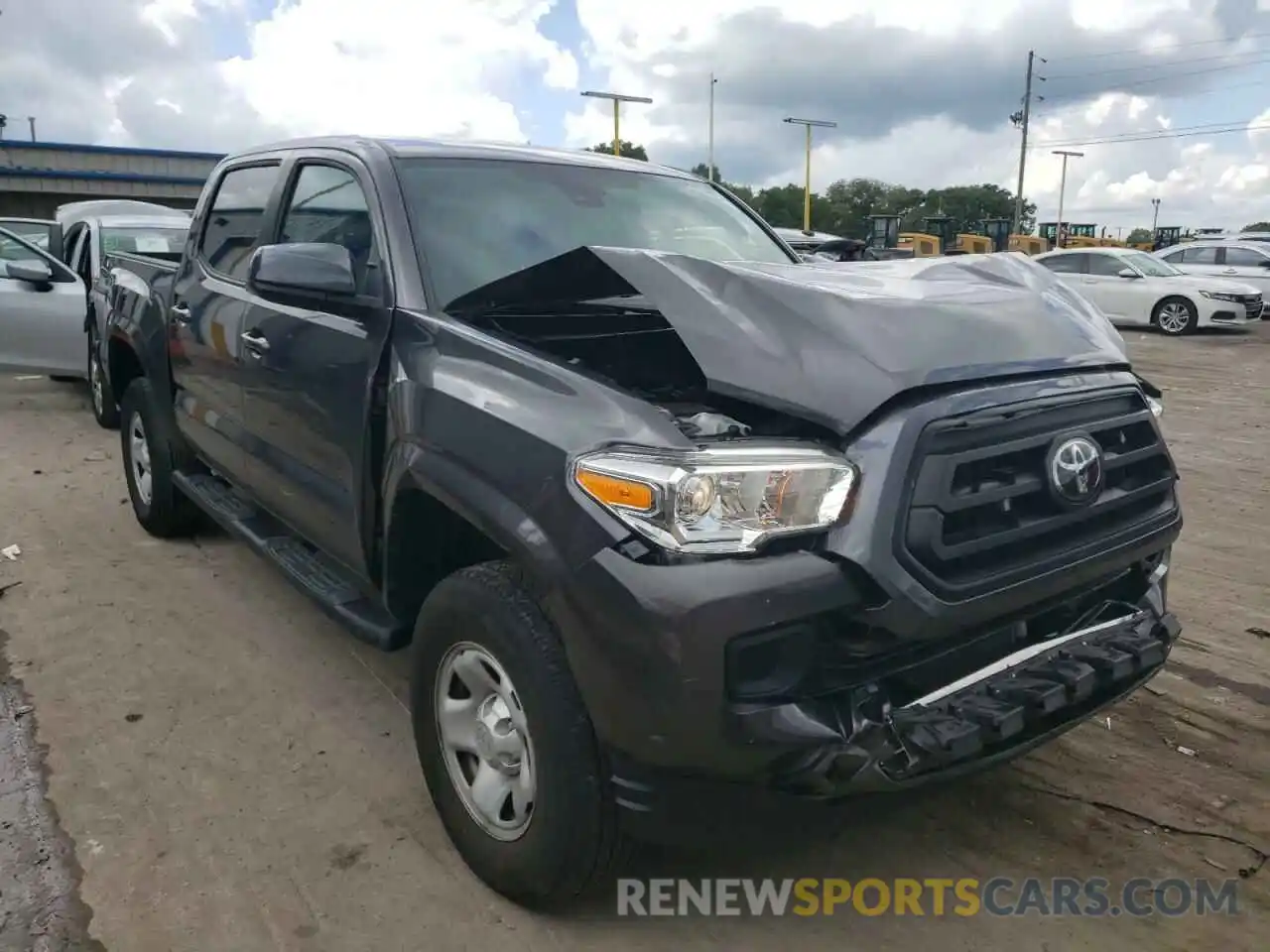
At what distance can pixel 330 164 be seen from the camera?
357 cm

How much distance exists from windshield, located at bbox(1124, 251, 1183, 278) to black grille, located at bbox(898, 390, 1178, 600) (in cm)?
1766

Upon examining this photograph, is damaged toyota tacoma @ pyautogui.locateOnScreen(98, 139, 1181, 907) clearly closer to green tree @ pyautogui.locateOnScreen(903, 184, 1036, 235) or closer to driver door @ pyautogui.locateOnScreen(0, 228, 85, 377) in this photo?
driver door @ pyautogui.locateOnScreen(0, 228, 85, 377)

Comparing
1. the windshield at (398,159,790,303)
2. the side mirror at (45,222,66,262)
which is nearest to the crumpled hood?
the windshield at (398,159,790,303)

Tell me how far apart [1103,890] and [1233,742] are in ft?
3.43

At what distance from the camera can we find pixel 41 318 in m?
8.88

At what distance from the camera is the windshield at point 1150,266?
18094 millimetres

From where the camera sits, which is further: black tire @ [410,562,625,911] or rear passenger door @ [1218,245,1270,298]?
rear passenger door @ [1218,245,1270,298]

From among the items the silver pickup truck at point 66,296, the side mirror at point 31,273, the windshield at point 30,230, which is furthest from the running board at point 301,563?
the windshield at point 30,230

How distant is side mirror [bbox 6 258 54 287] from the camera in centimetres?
859

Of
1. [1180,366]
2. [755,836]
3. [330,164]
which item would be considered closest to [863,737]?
[755,836]

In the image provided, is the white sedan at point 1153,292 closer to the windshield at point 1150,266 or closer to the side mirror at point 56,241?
the windshield at point 1150,266

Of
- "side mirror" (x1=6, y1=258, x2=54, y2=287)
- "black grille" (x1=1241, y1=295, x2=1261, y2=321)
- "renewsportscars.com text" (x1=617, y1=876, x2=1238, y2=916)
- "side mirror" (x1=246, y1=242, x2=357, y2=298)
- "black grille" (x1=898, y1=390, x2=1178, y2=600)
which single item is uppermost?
"side mirror" (x1=246, y1=242, x2=357, y2=298)

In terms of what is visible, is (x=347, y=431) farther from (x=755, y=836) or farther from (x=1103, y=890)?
(x=1103, y=890)

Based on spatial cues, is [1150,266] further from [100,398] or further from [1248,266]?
[100,398]
